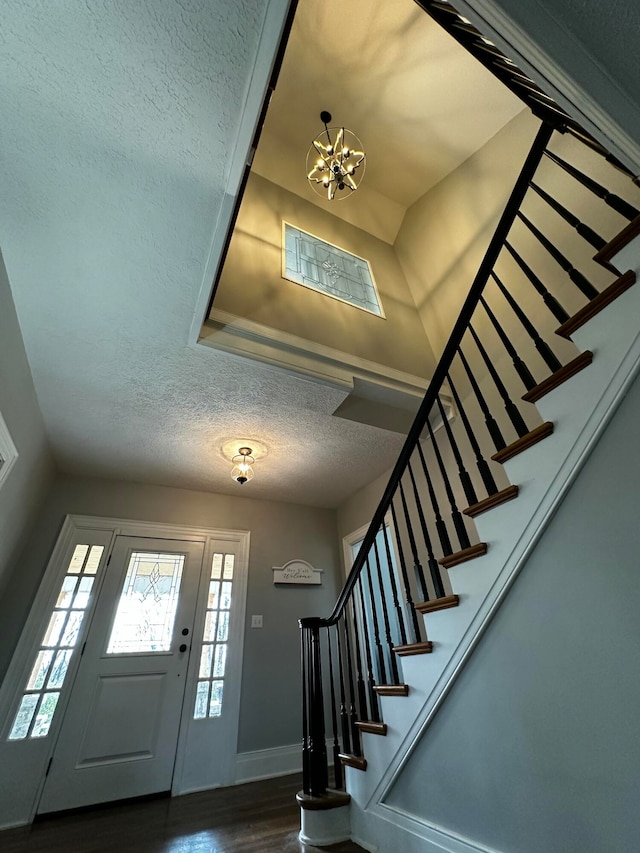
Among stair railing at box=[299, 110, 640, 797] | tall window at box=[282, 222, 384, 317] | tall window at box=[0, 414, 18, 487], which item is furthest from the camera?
tall window at box=[282, 222, 384, 317]

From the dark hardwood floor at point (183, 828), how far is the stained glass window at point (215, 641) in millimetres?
556

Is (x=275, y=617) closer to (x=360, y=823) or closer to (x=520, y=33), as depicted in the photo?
(x=360, y=823)

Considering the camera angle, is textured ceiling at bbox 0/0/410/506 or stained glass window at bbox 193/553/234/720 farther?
stained glass window at bbox 193/553/234/720

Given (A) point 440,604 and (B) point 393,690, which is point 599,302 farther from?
(B) point 393,690

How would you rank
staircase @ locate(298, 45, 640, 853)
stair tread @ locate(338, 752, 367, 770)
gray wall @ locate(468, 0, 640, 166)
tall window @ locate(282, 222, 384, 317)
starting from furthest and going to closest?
tall window @ locate(282, 222, 384, 317) < stair tread @ locate(338, 752, 367, 770) < staircase @ locate(298, 45, 640, 853) < gray wall @ locate(468, 0, 640, 166)

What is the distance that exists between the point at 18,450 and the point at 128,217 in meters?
1.80

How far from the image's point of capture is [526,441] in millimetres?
1365

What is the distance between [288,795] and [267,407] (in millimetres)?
2744

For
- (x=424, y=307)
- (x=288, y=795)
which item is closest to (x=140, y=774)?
(x=288, y=795)

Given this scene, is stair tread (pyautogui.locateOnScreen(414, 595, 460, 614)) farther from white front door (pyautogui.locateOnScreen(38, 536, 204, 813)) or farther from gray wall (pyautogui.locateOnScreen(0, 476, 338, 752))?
white front door (pyautogui.locateOnScreen(38, 536, 204, 813))

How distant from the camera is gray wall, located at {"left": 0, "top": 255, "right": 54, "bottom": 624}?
1.98 metres

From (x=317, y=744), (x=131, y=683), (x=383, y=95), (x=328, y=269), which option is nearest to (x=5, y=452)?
(x=131, y=683)

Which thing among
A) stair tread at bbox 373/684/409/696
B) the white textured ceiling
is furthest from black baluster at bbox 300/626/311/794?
the white textured ceiling

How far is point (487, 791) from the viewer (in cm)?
131
